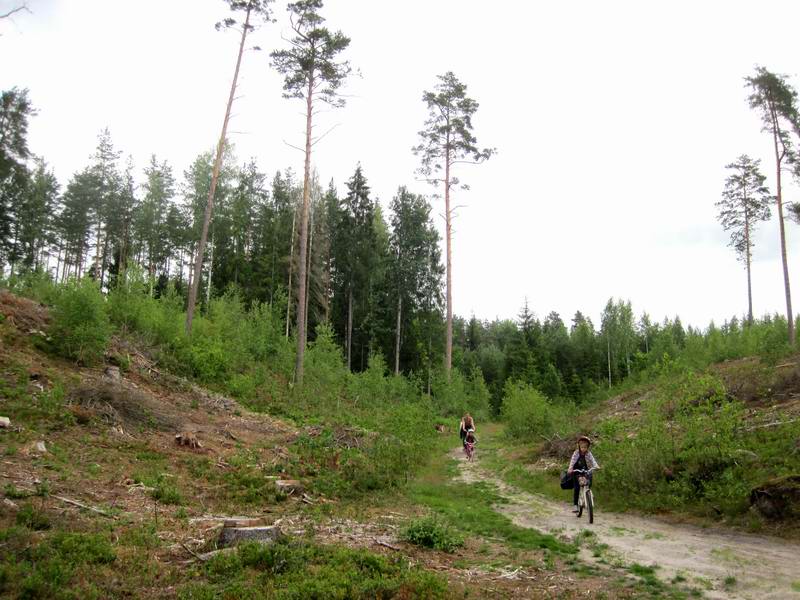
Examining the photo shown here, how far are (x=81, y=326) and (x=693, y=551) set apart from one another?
566 inches

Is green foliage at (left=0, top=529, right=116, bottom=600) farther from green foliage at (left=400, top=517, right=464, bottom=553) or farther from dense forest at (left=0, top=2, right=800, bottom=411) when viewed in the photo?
dense forest at (left=0, top=2, right=800, bottom=411)

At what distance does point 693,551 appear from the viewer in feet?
23.2

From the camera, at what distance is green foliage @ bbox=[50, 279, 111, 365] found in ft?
43.2

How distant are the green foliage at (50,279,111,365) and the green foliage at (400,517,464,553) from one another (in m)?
10.5

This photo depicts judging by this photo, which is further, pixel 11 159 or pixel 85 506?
pixel 11 159

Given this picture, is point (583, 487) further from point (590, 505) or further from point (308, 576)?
point (308, 576)

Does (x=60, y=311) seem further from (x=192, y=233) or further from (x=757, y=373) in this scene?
(x=192, y=233)

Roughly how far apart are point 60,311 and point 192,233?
30.0 m

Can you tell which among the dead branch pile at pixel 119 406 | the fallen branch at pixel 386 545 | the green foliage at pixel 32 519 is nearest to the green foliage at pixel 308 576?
the fallen branch at pixel 386 545

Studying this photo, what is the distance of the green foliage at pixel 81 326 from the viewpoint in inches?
519

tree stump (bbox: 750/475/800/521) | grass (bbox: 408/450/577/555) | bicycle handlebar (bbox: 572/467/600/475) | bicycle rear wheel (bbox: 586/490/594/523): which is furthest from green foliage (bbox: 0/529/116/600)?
tree stump (bbox: 750/475/800/521)

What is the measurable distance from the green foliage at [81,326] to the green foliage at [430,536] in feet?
34.3

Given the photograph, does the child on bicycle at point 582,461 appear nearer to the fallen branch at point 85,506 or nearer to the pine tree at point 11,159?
the fallen branch at point 85,506

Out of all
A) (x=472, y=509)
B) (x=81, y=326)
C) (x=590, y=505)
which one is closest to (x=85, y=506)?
(x=472, y=509)
